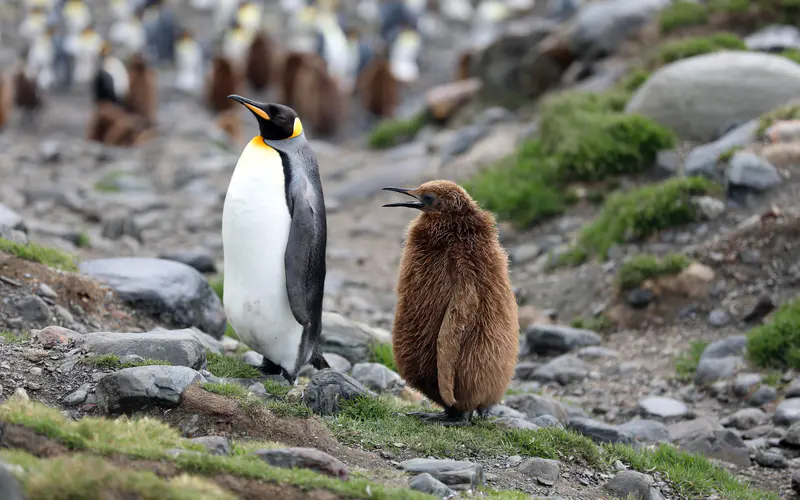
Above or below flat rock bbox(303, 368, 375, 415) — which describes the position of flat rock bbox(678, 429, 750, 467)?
below

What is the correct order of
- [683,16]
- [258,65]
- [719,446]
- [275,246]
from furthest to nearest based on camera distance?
[258,65] → [683,16] → [719,446] → [275,246]

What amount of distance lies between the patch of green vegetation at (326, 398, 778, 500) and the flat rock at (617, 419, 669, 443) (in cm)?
77

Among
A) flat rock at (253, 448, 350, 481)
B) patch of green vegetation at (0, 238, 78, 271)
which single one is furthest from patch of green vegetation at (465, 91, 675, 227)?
flat rock at (253, 448, 350, 481)

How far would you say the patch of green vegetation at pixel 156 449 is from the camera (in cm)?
427

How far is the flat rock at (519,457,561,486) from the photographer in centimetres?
541

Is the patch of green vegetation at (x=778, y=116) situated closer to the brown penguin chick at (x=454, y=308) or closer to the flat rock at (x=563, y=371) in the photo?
the flat rock at (x=563, y=371)

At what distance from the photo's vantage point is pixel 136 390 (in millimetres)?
5113

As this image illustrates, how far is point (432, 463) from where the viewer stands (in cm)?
504

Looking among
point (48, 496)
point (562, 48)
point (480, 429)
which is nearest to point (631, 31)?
point (562, 48)

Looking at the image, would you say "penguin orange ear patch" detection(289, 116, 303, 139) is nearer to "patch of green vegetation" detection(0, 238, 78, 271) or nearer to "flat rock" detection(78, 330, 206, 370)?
"flat rock" detection(78, 330, 206, 370)

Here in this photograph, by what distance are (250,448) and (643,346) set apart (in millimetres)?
5112

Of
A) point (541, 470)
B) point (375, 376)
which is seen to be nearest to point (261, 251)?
point (375, 376)

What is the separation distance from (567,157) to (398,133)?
6405 mm

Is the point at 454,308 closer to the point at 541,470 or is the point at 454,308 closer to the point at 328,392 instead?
the point at 328,392
